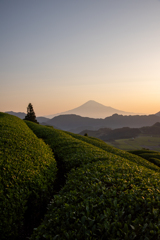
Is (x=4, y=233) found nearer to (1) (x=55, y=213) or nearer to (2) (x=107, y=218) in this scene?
(1) (x=55, y=213)

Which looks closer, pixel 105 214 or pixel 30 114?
pixel 105 214

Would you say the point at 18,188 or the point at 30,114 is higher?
the point at 30,114

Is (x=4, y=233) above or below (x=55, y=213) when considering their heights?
below

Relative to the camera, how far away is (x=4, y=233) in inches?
190

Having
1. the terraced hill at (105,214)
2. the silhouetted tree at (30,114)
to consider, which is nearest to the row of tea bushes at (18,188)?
the terraced hill at (105,214)

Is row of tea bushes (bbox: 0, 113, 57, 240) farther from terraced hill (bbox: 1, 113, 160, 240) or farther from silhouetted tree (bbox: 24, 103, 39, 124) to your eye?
silhouetted tree (bbox: 24, 103, 39, 124)

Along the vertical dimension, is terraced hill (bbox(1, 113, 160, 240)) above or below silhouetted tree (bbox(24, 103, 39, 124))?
below

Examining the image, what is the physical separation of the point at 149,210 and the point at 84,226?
237 centimetres

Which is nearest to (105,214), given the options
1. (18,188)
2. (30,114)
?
(18,188)

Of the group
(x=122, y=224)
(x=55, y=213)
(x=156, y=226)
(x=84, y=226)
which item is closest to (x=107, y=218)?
(x=122, y=224)

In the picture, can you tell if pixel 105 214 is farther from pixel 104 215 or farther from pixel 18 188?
pixel 18 188

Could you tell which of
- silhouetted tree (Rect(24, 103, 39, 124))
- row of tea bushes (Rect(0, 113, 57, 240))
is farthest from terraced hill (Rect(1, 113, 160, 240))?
silhouetted tree (Rect(24, 103, 39, 124))

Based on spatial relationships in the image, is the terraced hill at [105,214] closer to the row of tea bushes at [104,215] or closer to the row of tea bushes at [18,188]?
the row of tea bushes at [104,215]

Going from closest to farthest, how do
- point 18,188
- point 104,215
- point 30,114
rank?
point 104,215 → point 18,188 → point 30,114
